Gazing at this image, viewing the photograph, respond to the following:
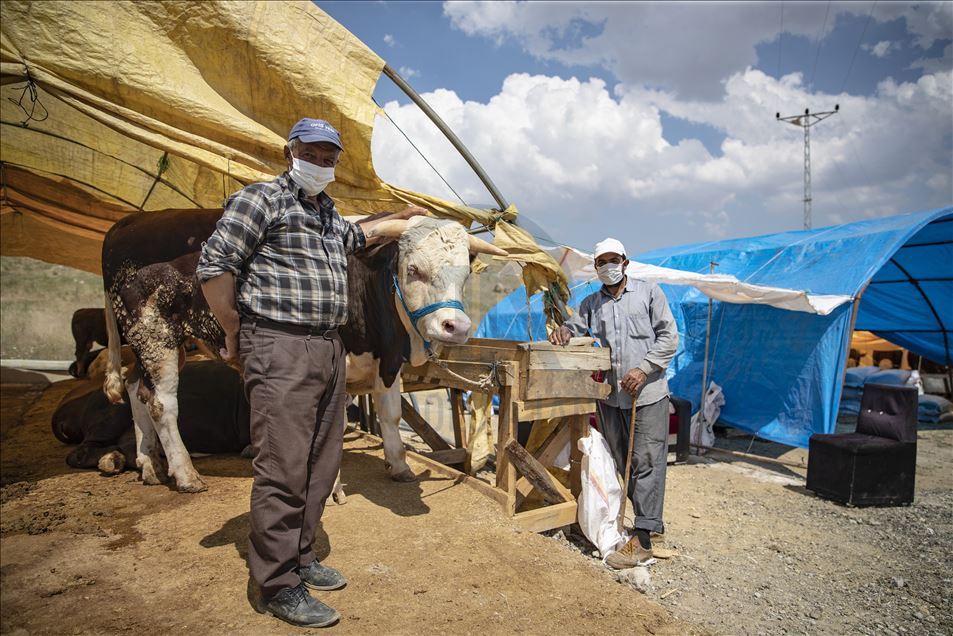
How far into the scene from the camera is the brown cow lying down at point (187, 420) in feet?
14.1

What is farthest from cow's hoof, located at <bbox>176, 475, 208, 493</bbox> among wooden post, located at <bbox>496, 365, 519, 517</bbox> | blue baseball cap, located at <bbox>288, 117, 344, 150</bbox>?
blue baseball cap, located at <bbox>288, 117, 344, 150</bbox>

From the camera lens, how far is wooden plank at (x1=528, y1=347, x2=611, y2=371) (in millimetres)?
3783

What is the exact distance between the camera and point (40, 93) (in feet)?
12.1

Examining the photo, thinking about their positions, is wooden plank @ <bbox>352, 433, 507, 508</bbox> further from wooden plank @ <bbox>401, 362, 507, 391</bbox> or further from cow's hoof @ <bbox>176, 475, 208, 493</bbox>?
cow's hoof @ <bbox>176, 475, 208, 493</bbox>

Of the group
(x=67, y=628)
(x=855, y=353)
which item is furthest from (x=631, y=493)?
(x=855, y=353)

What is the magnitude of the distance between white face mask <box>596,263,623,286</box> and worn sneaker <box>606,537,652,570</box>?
1893 millimetres

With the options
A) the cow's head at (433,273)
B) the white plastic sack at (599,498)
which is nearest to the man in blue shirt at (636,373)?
the white plastic sack at (599,498)

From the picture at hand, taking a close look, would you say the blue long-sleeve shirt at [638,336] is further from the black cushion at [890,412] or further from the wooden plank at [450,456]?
the black cushion at [890,412]

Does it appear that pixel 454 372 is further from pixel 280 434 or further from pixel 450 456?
pixel 280 434

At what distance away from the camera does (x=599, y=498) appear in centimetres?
396

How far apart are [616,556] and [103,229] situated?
6.75m

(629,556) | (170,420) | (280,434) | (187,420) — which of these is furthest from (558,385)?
(187,420)

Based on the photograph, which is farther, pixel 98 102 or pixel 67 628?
pixel 98 102

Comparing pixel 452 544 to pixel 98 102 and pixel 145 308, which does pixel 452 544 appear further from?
pixel 98 102
